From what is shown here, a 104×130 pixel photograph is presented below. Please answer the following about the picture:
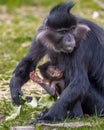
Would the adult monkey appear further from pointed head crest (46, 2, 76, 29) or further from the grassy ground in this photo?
the grassy ground

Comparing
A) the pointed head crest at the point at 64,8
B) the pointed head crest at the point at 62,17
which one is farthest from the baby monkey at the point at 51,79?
the pointed head crest at the point at 64,8

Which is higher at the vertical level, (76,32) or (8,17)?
(76,32)

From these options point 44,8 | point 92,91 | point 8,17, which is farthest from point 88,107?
point 44,8

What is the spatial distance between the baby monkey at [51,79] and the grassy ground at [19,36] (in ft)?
1.09

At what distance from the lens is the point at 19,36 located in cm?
1316

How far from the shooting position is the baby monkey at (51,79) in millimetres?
7393

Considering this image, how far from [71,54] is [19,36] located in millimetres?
6050

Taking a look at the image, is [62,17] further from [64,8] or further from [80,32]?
[80,32]

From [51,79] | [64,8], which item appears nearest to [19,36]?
[51,79]

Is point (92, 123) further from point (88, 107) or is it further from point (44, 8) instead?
point (44, 8)

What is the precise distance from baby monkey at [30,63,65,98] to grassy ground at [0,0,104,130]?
33 cm

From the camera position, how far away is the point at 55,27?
720 centimetres

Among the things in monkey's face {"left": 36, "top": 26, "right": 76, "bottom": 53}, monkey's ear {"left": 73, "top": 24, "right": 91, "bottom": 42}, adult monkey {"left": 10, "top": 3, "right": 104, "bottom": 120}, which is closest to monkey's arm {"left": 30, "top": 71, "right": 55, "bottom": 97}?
adult monkey {"left": 10, "top": 3, "right": 104, "bottom": 120}

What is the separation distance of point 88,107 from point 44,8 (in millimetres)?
10800
